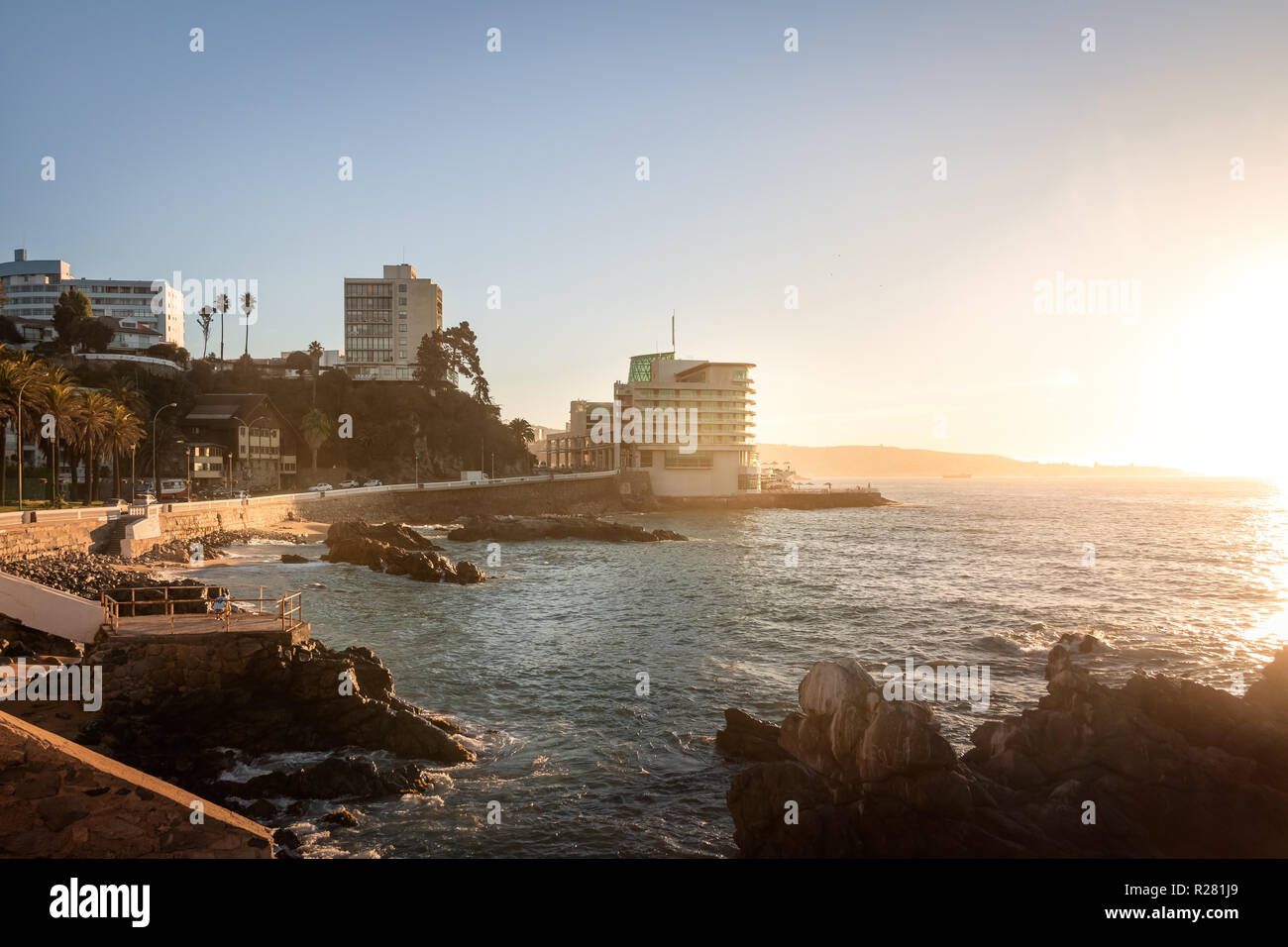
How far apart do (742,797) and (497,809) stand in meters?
5.72

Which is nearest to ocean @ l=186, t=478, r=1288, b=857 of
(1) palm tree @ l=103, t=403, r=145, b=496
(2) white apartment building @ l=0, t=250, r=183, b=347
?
(1) palm tree @ l=103, t=403, r=145, b=496

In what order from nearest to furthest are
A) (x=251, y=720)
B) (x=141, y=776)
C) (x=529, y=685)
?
A: 1. (x=141, y=776)
2. (x=251, y=720)
3. (x=529, y=685)

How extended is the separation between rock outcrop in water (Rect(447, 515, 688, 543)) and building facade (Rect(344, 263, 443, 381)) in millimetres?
92750

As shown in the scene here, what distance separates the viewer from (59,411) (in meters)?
53.0

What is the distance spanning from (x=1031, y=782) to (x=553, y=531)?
74233 mm

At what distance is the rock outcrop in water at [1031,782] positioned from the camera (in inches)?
538

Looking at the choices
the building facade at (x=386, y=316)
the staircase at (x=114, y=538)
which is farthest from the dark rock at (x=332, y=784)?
the building facade at (x=386, y=316)

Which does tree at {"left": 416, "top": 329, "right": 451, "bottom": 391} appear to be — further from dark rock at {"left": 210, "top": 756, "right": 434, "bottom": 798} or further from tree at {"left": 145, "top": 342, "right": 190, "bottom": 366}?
dark rock at {"left": 210, "top": 756, "right": 434, "bottom": 798}

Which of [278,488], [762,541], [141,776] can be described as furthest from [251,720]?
[278,488]

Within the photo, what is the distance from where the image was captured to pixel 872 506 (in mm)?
160000

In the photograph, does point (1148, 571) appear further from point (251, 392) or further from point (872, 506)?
point (251, 392)

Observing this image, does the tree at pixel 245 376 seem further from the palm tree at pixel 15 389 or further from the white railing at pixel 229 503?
the palm tree at pixel 15 389

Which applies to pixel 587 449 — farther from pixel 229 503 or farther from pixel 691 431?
pixel 229 503

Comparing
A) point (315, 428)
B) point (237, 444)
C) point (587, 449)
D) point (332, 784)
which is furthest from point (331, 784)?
point (587, 449)
